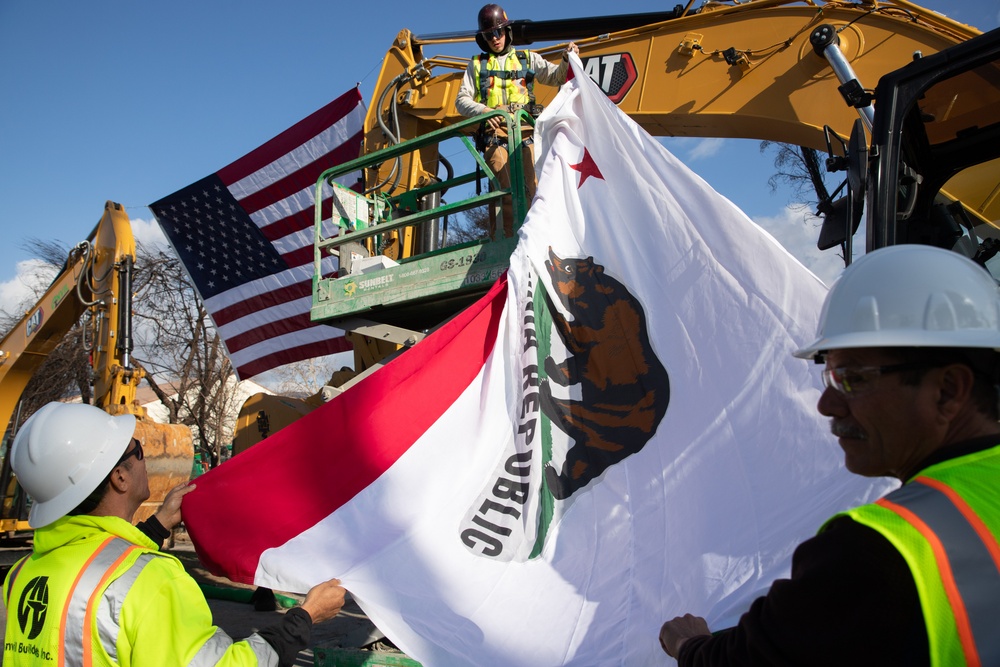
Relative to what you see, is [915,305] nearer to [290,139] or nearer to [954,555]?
[954,555]

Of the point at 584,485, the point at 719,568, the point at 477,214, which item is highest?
the point at 477,214

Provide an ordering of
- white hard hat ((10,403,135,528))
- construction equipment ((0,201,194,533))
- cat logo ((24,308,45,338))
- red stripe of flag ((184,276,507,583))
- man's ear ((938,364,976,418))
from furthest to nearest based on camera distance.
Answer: cat logo ((24,308,45,338)), construction equipment ((0,201,194,533)), red stripe of flag ((184,276,507,583)), white hard hat ((10,403,135,528)), man's ear ((938,364,976,418))

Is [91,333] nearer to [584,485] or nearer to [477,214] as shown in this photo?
[584,485]

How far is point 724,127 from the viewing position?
6004mm

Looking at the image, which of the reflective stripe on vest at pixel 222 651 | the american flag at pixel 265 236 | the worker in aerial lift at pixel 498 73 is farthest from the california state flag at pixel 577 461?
the american flag at pixel 265 236

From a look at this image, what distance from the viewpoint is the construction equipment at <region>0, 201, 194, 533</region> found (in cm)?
795

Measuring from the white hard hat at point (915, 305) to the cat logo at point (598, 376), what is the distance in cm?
162

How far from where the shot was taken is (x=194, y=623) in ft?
6.17

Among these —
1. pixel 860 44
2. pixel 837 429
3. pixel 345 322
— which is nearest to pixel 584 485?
pixel 837 429

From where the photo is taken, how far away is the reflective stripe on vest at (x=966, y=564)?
43.1 inches

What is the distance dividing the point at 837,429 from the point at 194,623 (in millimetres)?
1627

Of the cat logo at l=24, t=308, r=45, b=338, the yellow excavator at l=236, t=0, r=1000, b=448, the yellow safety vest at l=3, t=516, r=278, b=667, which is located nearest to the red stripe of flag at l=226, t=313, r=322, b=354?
the cat logo at l=24, t=308, r=45, b=338

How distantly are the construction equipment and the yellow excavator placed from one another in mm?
1329

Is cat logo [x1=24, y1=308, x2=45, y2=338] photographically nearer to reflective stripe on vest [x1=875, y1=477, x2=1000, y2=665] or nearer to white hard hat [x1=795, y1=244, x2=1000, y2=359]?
white hard hat [x1=795, y1=244, x2=1000, y2=359]
